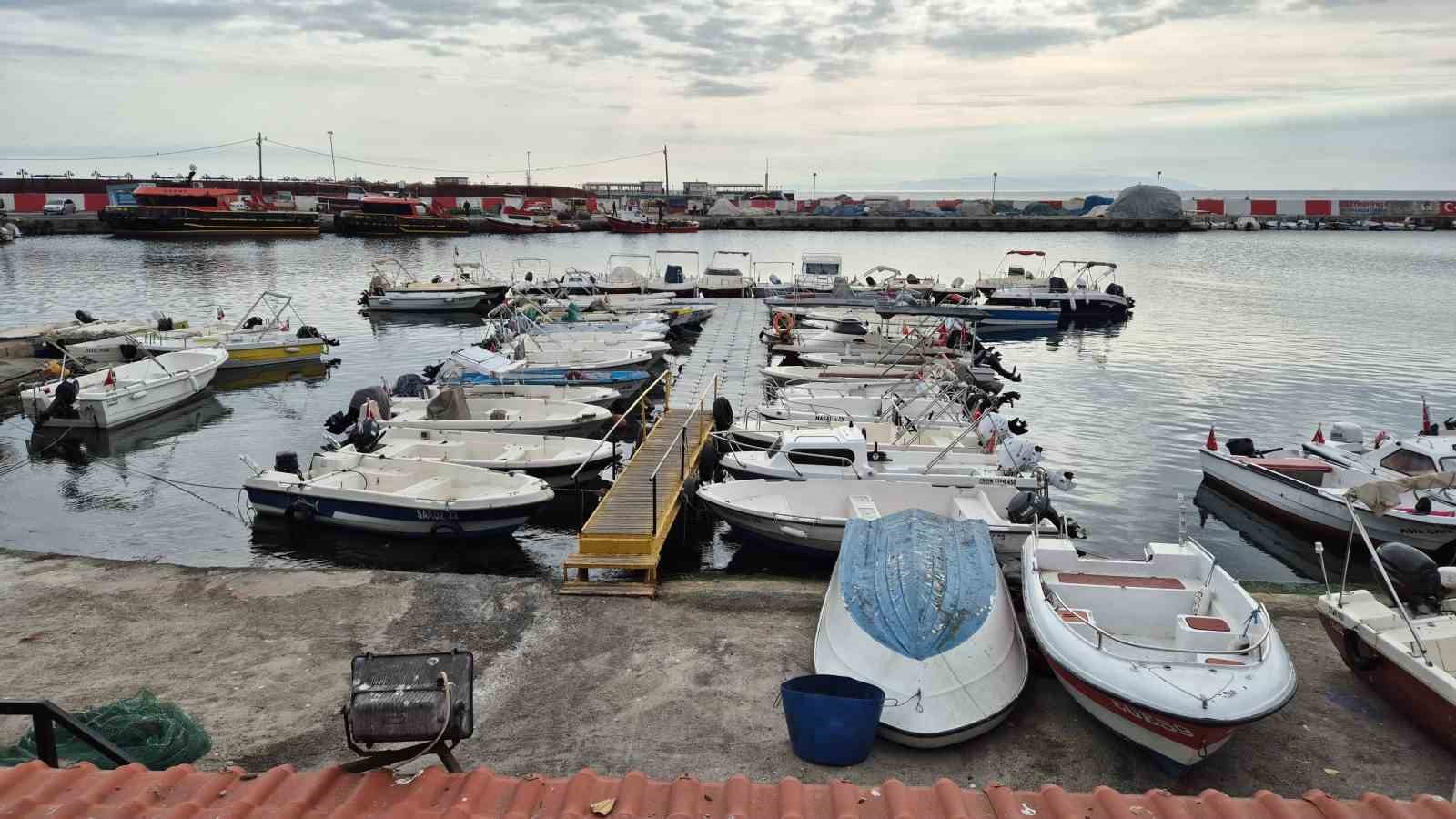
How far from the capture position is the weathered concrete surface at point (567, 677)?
7801mm

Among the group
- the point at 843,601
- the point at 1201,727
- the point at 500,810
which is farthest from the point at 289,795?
the point at 1201,727

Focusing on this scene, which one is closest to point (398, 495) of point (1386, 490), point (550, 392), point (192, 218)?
point (550, 392)

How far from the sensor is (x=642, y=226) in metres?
109

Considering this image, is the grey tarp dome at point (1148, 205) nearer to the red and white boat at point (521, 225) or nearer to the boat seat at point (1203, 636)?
the red and white boat at point (521, 225)

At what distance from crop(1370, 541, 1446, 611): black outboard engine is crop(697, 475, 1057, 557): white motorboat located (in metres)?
4.70

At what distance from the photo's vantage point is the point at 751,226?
128000 millimetres

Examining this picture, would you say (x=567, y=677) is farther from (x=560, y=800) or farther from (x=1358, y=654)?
(x=1358, y=654)

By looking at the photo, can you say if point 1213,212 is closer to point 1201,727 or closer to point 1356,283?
point 1356,283

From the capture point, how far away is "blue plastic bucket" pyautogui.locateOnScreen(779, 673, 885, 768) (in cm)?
753

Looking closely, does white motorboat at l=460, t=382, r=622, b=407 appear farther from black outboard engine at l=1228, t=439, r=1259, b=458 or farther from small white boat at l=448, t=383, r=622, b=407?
black outboard engine at l=1228, t=439, r=1259, b=458

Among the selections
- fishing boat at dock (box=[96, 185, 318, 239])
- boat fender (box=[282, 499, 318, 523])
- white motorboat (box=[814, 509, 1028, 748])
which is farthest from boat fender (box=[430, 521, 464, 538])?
fishing boat at dock (box=[96, 185, 318, 239])

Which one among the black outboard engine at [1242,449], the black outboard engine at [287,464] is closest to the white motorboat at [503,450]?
the black outboard engine at [287,464]

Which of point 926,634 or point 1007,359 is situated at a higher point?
point 926,634

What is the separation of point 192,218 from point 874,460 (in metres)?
93.5
